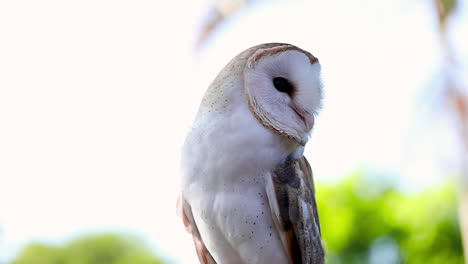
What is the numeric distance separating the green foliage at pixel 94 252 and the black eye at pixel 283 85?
1320cm

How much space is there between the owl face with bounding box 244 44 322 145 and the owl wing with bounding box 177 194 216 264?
33cm

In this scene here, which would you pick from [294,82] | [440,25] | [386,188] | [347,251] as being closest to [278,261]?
[294,82]

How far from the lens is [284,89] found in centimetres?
191

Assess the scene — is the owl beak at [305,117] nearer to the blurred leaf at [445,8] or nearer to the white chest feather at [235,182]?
the white chest feather at [235,182]

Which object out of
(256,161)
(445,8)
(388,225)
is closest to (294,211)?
(256,161)

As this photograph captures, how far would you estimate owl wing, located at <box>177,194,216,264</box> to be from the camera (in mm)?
1937

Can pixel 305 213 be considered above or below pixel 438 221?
above

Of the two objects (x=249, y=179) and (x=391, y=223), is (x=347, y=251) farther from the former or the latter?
(x=249, y=179)

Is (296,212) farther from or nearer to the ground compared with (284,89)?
nearer to the ground

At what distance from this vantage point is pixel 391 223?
27.3 feet

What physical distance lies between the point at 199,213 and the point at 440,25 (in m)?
4.57

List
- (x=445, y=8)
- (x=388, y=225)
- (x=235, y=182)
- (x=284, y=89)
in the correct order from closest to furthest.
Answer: (x=235, y=182) → (x=284, y=89) → (x=445, y=8) → (x=388, y=225)

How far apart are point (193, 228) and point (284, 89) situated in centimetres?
48

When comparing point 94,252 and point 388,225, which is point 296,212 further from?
point 94,252
